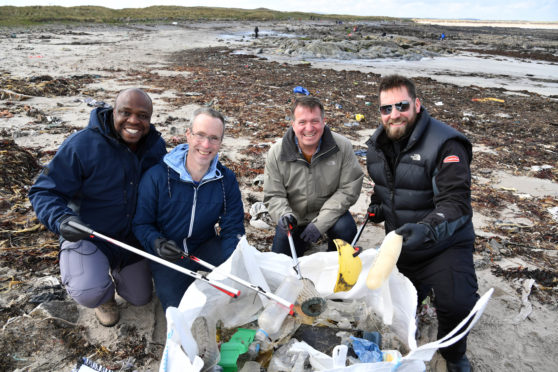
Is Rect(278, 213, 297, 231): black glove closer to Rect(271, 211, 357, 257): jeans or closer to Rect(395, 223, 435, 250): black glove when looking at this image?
Rect(271, 211, 357, 257): jeans

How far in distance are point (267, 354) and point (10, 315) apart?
2.00m

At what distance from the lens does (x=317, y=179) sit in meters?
3.17

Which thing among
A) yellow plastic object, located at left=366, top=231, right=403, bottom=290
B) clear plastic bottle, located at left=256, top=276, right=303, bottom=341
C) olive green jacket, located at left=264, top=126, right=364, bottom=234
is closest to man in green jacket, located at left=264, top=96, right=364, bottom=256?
olive green jacket, located at left=264, top=126, right=364, bottom=234

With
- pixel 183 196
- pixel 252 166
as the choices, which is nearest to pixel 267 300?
pixel 183 196

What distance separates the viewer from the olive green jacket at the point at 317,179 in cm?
309

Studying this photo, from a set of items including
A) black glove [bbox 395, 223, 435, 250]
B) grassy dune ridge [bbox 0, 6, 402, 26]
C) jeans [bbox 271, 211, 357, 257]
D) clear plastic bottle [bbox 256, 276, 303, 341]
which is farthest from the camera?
grassy dune ridge [bbox 0, 6, 402, 26]

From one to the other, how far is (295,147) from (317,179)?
1.23 ft

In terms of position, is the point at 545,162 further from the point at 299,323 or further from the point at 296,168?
the point at 299,323

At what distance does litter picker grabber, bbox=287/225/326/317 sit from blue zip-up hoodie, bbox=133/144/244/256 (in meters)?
0.64

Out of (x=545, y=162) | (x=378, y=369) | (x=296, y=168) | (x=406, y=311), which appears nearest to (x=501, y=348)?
(x=406, y=311)

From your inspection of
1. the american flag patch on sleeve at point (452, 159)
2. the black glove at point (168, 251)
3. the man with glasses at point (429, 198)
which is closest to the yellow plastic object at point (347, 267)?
the man with glasses at point (429, 198)

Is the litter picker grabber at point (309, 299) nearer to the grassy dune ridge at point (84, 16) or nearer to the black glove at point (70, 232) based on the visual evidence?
the black glove at point (70, 232)

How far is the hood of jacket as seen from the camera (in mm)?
2483

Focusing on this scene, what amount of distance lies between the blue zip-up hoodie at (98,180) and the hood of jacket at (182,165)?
249 mm
